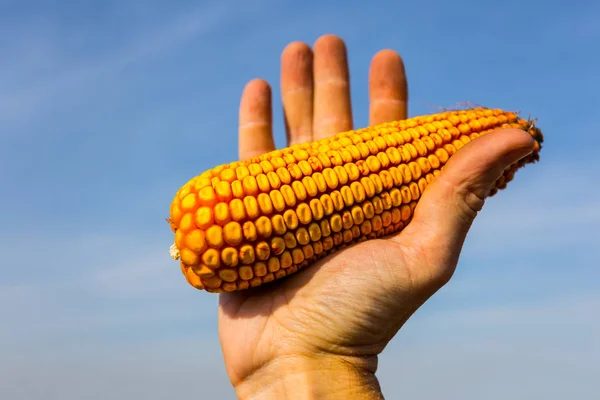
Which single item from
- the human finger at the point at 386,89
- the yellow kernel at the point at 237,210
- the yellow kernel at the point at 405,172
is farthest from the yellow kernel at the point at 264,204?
the human finger at the point at 386,89

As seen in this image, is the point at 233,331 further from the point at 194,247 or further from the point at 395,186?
the point at 395,186

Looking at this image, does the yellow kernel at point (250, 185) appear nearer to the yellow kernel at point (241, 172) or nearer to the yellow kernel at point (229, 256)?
the yellow kernel at point (241, 172)

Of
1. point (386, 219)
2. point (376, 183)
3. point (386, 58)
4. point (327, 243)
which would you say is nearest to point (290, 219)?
point (327, 243)

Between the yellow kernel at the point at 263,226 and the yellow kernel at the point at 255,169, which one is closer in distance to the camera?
the yellow kernel at the point at 263,226

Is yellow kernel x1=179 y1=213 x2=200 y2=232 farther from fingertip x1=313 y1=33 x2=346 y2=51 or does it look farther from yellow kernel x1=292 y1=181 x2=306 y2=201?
fingertip x1=313 y1=33 x2=346 y2=51

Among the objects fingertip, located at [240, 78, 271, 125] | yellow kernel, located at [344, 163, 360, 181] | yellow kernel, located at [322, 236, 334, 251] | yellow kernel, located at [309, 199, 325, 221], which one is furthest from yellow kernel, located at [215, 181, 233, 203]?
fingertip, located at [240, 78, 271, 125]

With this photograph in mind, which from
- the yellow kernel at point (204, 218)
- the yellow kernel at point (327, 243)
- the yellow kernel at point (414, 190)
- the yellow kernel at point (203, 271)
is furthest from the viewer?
the yellow kernel at point (414, 190)

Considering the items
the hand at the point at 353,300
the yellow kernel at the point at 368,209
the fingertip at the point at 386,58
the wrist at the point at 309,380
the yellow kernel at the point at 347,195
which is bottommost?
the wrist at the point at 309,380

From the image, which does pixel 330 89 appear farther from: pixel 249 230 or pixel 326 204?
pixel 249 230

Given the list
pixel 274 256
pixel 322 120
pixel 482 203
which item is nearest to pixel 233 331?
pixel 274 256
